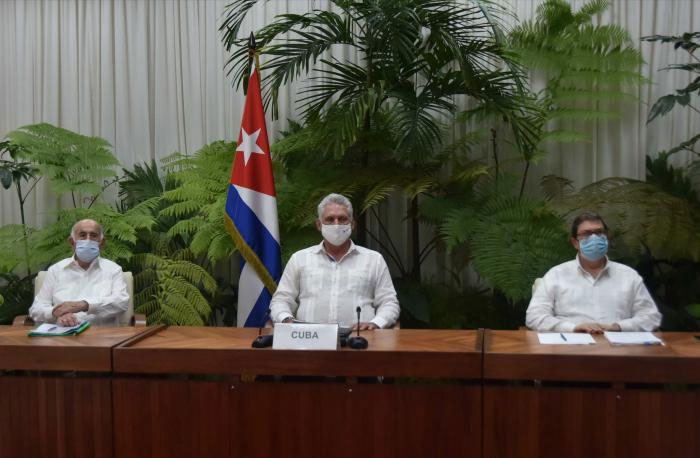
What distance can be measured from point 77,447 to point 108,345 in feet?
1.30

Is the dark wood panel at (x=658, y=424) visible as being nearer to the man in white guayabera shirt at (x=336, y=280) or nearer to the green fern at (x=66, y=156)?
the man in white guayabera shirt at (x=336, y=280)

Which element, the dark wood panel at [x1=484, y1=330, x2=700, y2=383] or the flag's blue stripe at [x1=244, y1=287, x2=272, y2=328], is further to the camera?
the flag's blue stripe at [x1=244, y1=287, x2=272, y2=328]

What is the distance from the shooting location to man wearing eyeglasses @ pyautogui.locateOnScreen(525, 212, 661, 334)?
11.0ft

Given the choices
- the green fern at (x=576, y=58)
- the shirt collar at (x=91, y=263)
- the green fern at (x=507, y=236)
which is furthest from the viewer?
the green fern at (x=576, y=58)

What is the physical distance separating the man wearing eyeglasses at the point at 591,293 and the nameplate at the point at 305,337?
1.14m

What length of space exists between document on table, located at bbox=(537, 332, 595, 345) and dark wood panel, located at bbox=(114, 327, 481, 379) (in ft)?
0.88

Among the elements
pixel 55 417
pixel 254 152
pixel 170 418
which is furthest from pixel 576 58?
pixel 55 417

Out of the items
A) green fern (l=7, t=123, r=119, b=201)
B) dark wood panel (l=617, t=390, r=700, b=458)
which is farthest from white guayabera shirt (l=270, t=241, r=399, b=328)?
green fern (l=7, t=123, r=119, b=201)

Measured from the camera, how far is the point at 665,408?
2455 mm

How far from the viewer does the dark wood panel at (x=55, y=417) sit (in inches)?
107

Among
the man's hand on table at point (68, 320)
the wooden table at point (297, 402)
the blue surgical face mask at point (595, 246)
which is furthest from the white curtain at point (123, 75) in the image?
the wooden table at point (297, 402)

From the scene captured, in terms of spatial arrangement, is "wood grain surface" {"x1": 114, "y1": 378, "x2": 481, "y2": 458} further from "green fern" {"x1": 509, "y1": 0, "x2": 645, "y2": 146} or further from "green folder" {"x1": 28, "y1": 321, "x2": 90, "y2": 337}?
"green fern" {"x1": 509, "y1": 0, "x2": 645, "y2": 146}

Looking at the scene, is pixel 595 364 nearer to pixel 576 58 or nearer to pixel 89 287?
pixel 89 287

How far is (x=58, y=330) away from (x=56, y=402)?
1.42 feet
